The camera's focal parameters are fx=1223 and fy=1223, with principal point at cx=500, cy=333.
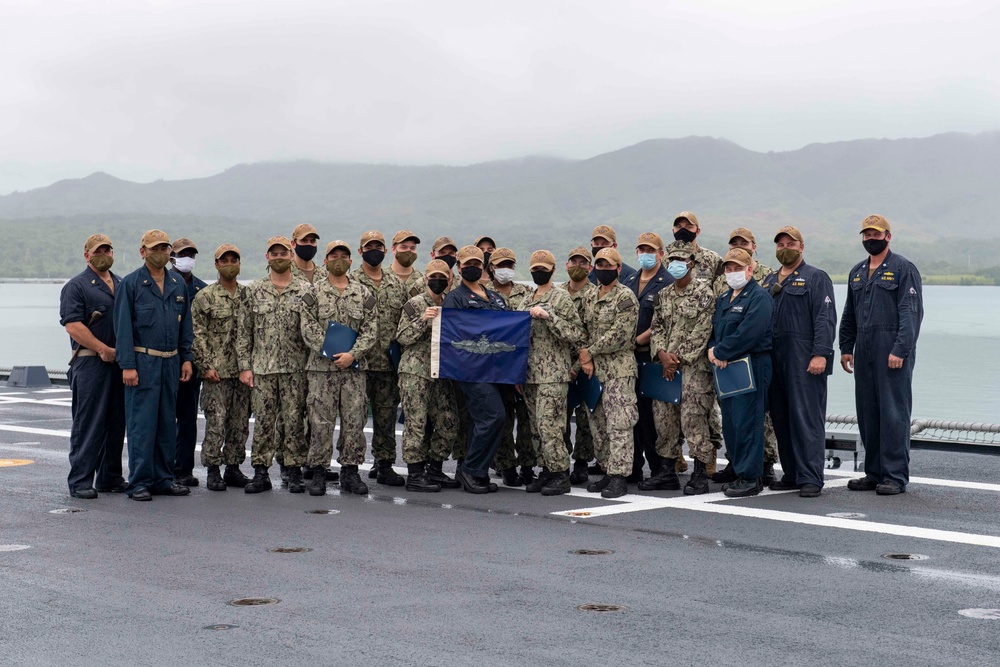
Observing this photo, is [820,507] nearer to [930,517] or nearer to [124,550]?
[930,517]

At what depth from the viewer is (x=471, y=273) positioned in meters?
10.2

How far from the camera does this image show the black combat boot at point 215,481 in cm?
1052

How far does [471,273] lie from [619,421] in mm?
1742

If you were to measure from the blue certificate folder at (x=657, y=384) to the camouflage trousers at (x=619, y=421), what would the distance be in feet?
1.41

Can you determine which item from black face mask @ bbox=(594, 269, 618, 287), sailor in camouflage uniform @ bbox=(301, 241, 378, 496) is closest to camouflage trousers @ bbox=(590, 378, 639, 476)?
black face mask @ bbox=(594, 269, 618, 287)

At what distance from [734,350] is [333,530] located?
3.56m

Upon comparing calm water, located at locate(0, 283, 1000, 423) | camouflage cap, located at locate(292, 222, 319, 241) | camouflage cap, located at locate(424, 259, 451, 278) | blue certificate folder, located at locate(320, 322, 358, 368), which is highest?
camouflage cap, located at locate(292, 222, 319, 241)

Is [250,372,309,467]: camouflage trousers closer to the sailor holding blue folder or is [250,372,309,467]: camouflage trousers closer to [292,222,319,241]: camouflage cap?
[292,222,319,241]: camouflage cap

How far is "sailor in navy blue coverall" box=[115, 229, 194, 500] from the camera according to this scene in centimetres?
993

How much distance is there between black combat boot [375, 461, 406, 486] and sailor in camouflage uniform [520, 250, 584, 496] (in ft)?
4.14

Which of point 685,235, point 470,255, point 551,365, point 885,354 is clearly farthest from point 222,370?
point 885,354

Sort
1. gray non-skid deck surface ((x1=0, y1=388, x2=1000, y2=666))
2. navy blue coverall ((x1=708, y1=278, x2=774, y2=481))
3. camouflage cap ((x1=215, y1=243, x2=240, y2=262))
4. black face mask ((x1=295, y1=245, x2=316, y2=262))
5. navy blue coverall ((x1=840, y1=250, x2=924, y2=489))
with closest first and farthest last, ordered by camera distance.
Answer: gray non-skid deck surface ((x1=0, y1=388, x2=1000, y2=666))
navy blue coverall ((x1=708, y1=278, x2=774, y2=481))
navy blue coverall ((x1=840, y1=250, x2=924, y2=489))
camouflage cap ((x1=215, y1=243, x2=240, y2=262))
black face mask ((x1=295, y1=245, x2=316, y2=262))

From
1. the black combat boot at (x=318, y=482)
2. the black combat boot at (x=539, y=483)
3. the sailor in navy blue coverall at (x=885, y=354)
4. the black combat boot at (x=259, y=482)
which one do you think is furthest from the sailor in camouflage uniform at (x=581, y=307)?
the black combat boot at (x=259, y=482)

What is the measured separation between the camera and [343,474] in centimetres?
1041
